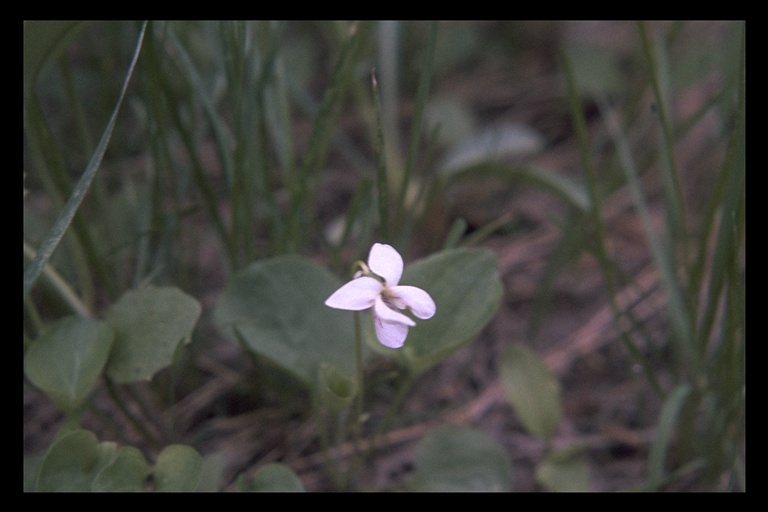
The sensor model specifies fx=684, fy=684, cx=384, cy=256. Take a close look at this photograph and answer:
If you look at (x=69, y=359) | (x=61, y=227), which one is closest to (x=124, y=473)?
(x=69, y=359)

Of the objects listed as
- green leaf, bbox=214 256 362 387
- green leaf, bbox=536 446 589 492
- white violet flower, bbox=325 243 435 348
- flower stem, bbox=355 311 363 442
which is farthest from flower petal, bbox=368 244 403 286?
green leaf, bbox=536 446 589 492

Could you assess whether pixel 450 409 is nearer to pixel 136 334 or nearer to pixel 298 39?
pixel 136 334

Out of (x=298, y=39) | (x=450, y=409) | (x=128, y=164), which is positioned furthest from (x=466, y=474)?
(x=298, y=39)

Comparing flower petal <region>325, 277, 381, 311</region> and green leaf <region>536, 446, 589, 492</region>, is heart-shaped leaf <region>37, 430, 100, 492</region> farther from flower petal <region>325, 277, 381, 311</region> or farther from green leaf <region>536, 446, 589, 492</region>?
green leaf <region>536, 446, 589, 492</region>

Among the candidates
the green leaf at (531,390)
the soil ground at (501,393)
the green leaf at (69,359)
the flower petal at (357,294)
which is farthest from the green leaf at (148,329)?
the green leaf at (531,390)

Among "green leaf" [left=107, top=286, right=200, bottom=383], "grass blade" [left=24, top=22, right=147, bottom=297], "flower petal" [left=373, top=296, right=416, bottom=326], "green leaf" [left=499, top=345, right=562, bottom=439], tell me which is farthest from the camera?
"green leaf" [left=499, top=345, right=562, bottom=439]

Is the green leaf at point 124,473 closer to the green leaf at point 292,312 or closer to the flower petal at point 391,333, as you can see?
the green leaf at point 292,312
